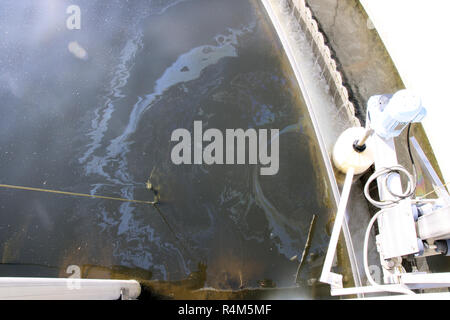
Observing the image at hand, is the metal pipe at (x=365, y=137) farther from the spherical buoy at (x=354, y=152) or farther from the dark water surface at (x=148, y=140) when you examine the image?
the dark water surface at (x=148, y=140)

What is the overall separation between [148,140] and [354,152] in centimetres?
183

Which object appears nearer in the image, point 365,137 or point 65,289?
point 65,289

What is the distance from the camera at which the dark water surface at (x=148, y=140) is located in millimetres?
2371

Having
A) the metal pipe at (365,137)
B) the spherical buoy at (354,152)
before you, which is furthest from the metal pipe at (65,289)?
the metal pipe at (365,137)

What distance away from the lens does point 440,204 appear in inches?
66.8

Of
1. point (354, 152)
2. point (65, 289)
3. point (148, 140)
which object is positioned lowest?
point (65, 289)

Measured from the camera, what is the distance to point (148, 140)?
8.70 feet

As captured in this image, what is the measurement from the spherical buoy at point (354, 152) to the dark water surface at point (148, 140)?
0.26m

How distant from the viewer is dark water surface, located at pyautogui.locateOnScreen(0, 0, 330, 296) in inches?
93.4

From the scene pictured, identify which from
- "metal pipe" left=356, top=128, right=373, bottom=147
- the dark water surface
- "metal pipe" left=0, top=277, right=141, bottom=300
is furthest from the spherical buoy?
"metal pipe" left=0, top=277, right=141, bottom=300

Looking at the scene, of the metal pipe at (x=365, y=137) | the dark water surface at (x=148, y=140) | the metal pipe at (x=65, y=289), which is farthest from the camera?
the dark water surface at (x=148, y=140)

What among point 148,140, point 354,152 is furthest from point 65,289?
point 354,152

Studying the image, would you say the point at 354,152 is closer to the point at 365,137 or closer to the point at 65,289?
the point at 365,137
